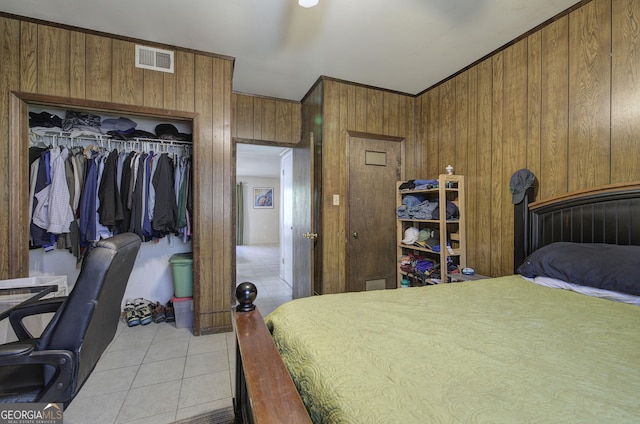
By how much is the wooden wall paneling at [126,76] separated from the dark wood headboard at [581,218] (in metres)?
3.31

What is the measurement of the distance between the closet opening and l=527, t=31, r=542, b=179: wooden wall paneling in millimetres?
2865

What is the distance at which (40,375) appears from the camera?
43.6 inches

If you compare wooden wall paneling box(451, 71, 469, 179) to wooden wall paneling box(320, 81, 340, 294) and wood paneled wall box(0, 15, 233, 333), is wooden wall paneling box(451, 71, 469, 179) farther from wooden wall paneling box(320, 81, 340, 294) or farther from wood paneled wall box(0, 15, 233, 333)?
wood paneled wall box(0, 15, 233, 333)

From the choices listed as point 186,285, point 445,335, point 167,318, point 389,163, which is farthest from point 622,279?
point 167,318

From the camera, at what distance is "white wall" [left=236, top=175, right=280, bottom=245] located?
29.8 feet

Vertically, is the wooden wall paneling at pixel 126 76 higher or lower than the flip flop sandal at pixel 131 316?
higher

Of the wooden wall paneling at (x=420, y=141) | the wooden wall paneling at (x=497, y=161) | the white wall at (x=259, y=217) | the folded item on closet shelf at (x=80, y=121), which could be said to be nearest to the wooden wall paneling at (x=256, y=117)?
the folded item on closet shelf at (x=80, y=121)

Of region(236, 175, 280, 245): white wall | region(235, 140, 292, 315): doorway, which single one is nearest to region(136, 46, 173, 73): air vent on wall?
region(235, 140, 292, 315): doorway

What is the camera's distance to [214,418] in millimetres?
1525

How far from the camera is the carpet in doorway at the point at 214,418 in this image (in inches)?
58.9

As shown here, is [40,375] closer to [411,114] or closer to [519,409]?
[519,409]

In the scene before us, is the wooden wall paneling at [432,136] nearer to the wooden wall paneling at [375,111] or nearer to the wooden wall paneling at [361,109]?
the wooden wall paneling at [375,111]

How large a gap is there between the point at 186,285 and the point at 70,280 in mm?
1110

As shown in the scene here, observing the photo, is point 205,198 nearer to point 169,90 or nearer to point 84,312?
point 169,90
